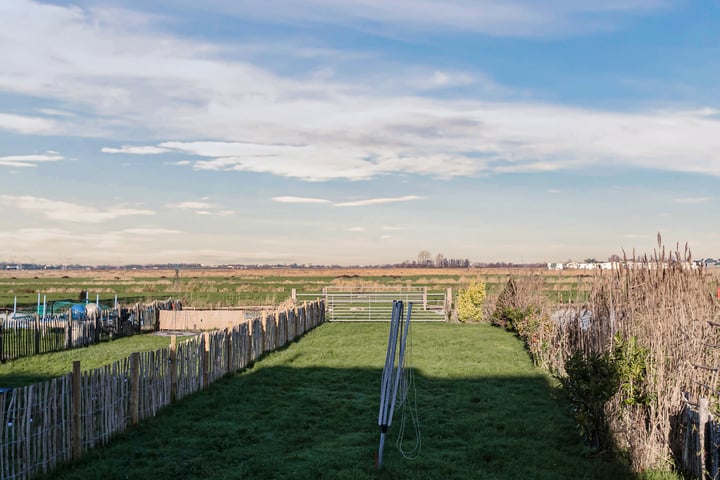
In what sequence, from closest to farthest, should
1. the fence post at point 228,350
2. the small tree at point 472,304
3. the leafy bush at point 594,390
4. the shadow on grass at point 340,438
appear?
1. the shadow on grass at point 340,438
2. the leafy bush at point 594,390
3. the fence post at point 228,350
4. the small tree at point 472,304

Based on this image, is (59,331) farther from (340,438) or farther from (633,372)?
(633,372)

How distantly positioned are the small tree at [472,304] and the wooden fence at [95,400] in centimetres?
1724

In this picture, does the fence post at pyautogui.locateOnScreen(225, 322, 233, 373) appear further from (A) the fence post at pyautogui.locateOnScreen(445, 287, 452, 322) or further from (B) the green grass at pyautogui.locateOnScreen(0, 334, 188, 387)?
(A) the fence post at pyautogui.locateOnScreen(445, 287, 452, 322)

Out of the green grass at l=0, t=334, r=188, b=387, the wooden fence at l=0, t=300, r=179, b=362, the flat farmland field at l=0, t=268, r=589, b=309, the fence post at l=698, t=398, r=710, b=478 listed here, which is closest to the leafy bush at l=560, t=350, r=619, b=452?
the fence post at l=698, t=398, r=710, b=478

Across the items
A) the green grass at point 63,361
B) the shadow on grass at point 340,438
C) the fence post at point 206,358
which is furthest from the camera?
the green grass at point 63,361

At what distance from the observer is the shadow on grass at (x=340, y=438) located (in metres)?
8.03

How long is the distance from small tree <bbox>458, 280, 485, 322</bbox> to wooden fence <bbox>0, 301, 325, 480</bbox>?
17235 millimetres

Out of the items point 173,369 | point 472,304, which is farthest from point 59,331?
point 472,304

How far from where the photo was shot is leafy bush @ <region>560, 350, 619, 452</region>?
8.28 metres

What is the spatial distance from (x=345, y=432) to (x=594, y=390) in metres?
3.81

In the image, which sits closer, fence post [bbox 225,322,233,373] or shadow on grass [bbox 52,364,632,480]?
shadow on grass [bbox 52,364,632,480]

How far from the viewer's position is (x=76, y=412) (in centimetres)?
839

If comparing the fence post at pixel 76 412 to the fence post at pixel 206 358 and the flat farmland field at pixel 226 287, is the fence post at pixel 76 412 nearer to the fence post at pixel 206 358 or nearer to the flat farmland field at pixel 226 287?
the fence post at pixel 206 358

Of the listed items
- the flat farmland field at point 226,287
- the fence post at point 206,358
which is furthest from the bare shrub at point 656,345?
the fence post at point 206,358
